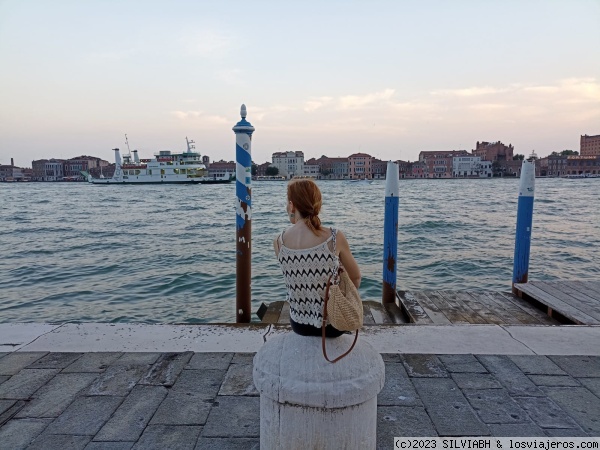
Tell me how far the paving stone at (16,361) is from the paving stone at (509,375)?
3.56 m

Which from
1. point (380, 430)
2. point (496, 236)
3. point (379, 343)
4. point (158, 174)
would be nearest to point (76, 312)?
point (379, 343)

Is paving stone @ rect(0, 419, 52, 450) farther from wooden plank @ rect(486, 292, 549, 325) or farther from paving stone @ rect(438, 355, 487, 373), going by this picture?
wooden plank @ rect(486, 292, 549, 325)

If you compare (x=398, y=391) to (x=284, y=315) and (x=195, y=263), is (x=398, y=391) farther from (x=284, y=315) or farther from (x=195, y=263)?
(x=195, y=263)

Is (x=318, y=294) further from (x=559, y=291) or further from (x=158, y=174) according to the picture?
(x=158, y=174)

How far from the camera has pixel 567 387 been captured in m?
3.15

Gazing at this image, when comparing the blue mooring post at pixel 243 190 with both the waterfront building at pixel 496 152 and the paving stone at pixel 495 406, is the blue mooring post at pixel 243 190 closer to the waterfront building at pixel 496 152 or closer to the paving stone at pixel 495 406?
the paving stone at pixel 495 406

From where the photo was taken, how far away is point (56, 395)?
306 centimetres

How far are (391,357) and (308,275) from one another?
192 cm

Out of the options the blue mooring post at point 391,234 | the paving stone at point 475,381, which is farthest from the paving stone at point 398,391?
the blue mooring post at point 391,234

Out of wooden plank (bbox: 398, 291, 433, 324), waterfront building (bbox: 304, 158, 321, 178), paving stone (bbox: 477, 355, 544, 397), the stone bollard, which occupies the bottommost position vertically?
wooden plank (bbox: 398, 291, 433, 324)

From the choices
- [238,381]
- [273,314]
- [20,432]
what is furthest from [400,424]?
[273,314]

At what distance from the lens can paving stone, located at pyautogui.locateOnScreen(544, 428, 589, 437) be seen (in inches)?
101

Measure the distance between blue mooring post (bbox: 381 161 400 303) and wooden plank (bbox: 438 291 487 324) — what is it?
2.38 feet

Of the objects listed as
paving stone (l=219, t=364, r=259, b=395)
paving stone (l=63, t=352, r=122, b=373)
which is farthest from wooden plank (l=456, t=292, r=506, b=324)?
paving stone (l=63, t=352, r=122, b=373)
